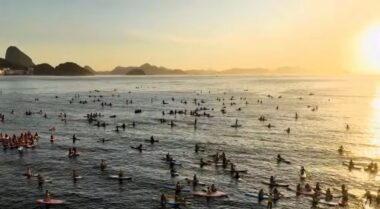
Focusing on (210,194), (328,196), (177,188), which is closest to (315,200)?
(328,196)

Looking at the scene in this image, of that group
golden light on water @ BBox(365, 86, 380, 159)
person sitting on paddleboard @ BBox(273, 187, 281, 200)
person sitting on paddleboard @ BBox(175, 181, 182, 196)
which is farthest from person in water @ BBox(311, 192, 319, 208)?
golden light on water @ BBox(365, 86, 380, 159)

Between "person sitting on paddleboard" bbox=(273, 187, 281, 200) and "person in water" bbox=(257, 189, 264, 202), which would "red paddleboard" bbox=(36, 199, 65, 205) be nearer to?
"person in water" bbox=(257, 189, 264, 202)

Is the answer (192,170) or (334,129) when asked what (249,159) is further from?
(334,129)

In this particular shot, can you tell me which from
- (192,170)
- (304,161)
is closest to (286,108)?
(304,161)

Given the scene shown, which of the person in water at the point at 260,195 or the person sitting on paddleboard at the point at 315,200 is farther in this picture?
the person in water at the point at 260,195

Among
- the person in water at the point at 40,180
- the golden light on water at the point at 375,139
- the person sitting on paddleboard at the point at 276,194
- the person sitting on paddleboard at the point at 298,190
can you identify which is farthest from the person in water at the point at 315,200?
the person in water at the point at 40,180

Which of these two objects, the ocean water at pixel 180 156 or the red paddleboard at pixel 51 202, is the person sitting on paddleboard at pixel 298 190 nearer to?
the ocean water at pixel 180 156

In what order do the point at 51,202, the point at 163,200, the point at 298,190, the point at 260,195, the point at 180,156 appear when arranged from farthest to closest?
1. the point at 180,156
2. the point at 298,190
3. the point at 260,195
4. the point at 163,200
5. the point at 51,202

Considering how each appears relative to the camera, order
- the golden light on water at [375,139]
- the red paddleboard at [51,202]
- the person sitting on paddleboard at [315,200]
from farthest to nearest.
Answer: the golden light on water at [375,139], the person sitting on paddleboard at [315,200], the red paddleboard at [51,202]

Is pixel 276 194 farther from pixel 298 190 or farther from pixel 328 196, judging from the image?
pixel 328 196

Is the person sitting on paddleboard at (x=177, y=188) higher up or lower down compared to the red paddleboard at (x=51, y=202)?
higher up

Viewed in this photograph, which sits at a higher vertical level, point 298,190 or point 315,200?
point 298,190

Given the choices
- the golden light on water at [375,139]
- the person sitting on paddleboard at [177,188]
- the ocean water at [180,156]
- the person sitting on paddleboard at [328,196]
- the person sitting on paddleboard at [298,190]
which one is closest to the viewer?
the person sitting on paddleboard at [328,196]

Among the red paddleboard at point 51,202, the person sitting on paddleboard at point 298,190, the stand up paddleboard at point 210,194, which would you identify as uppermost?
the person sitting on paddleboard at point 298,190
